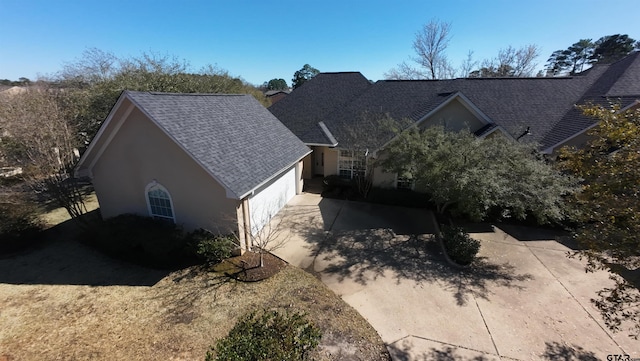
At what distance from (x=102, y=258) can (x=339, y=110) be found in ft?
56.8

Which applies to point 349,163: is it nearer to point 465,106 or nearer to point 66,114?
point 465,106

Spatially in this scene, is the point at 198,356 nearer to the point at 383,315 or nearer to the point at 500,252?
A: the point at 383,315

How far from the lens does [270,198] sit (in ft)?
46.2

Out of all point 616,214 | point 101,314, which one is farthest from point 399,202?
point 101,314

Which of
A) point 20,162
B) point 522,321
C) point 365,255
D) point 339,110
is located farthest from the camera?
point 339,110

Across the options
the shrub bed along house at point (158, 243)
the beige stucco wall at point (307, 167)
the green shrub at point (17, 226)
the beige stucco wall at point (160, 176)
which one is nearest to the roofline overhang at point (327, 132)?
the beige stucco wall at point (307, 167)

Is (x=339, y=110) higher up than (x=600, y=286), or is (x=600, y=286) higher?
(x=339, y=110)

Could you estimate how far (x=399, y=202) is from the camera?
16.5 meters

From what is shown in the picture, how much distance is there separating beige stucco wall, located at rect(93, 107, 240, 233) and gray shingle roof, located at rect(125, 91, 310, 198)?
59cm

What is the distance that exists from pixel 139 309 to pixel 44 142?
11353 millimetres

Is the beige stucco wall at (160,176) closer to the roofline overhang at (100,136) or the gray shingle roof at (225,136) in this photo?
the roofline overhang at (100,136)

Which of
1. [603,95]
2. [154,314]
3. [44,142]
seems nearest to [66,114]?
[44,142]

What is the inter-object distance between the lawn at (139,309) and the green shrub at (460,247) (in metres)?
5.29

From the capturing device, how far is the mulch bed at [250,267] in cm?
1024
